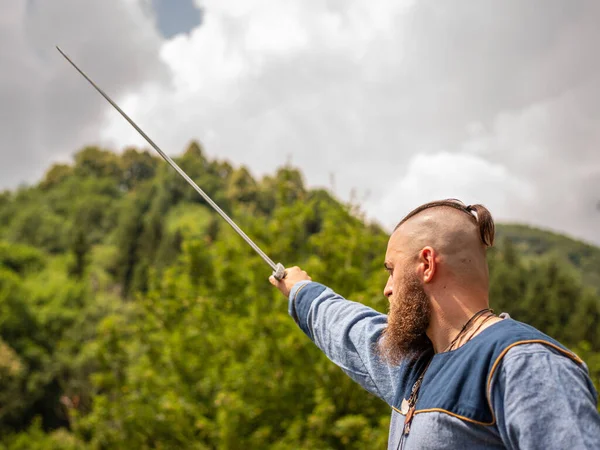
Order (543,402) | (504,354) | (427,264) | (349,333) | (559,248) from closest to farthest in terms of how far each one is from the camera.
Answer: (543,402)
(504,354)
(427,264)
(349,333)
(559,248)

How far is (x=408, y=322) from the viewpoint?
175 centimetres

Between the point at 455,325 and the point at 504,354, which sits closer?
the point at 504,354

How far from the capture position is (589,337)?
132 ft

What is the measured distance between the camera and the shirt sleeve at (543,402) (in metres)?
1.26

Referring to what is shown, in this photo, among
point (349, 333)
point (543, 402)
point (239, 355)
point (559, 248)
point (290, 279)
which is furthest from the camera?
point (559, 248)

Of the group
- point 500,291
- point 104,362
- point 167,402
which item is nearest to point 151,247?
point 500,291

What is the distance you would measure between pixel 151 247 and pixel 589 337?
1567 inches

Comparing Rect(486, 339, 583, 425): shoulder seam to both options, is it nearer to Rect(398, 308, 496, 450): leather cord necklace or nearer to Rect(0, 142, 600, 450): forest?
Rect(398, 308, 496, 450): leather cord necklace

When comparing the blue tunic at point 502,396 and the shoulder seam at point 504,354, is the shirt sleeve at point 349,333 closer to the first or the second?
the blue tunic at point 502,396

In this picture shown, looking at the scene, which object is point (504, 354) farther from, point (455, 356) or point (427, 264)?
point (427, 264)

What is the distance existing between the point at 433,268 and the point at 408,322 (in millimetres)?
192

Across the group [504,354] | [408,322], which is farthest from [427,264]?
[504,354]

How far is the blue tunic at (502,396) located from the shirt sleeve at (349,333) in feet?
0.30

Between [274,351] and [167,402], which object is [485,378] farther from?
[167,402]
